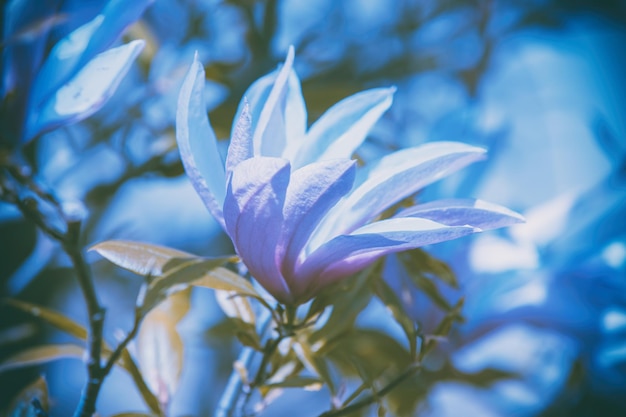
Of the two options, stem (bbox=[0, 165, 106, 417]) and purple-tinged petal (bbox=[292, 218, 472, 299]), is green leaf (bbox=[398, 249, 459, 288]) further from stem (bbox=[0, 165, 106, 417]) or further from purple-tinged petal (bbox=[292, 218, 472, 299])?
stem (bbox=[0, 165, 106, 417])

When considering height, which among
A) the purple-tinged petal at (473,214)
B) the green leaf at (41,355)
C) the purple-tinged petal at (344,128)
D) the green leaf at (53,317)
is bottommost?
the green leaf at (41,355)

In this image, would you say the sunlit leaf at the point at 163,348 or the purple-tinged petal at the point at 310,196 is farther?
the sunlit leaf at the point at 163,348

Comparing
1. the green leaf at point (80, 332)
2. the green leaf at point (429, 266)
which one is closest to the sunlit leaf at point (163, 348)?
the green leaf at point (80, 332)

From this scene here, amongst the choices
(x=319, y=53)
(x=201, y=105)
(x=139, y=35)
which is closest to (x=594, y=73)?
(x=319, y=53)

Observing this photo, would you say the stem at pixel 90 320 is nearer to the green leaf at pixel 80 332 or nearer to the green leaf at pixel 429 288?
the green leaf at pixel 80 332

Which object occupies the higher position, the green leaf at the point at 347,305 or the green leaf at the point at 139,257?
the green leaf at the point at 139,257

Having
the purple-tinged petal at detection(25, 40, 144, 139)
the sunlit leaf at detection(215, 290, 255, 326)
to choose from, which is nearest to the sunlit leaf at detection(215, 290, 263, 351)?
the sunlit leaf at detection(215, 290, 255, 326)

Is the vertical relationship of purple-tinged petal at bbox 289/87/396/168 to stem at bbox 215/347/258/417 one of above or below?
above
